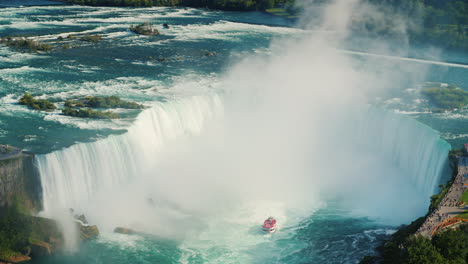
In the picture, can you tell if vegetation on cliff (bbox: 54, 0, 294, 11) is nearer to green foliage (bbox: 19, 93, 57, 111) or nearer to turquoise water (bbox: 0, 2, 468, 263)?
turquoise water (bbox: 0, 2, 468, 263)

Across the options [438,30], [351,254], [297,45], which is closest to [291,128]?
[351,254]

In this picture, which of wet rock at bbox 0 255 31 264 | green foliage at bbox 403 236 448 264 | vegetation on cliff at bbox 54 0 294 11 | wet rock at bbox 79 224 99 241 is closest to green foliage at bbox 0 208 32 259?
wet rock at bbox 0 255 31 264

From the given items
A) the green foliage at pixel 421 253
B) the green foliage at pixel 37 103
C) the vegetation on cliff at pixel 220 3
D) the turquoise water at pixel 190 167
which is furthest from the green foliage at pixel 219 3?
the green foliage at pixel 421 253

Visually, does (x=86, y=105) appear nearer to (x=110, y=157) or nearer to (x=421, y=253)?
(x=110, y=157)

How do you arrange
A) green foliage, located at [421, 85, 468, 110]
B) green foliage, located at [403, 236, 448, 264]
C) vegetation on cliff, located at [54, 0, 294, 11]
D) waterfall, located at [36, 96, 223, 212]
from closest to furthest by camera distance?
green foliage, located at [403, 236, 448, 264] < waterfall, located at [36, 96, 223, 212] < green foliage, located at [421, 85, 468, 110] < vegetation on cliff, located at [54, 0, 294, 11]

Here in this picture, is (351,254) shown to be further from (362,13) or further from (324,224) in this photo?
(362,13)

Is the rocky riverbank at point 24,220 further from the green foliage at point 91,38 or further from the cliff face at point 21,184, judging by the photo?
the green foliage at point 91,38

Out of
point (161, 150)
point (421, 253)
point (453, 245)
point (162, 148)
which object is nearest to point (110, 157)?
point (161, 150)
